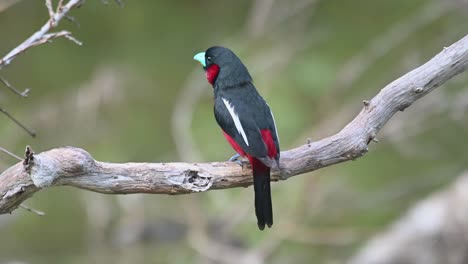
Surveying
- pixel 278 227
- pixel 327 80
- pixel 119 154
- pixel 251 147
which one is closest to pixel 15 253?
pixel 119 154

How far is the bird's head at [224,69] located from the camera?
3.91 m

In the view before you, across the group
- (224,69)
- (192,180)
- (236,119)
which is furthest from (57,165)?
(224,69)

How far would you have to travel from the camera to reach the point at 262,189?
3.32 meters

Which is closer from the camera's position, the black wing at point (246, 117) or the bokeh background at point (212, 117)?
the black wing at point (246, 117)

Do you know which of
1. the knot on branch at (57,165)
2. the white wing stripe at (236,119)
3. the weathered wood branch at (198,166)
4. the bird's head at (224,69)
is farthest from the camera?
the bird's head at (224,69)

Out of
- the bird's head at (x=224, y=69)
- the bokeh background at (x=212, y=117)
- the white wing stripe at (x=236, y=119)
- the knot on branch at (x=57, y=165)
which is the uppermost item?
the bokeh background at (x=212, y=117)

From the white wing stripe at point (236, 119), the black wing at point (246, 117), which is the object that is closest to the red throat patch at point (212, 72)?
the black wing at point (246, 117)

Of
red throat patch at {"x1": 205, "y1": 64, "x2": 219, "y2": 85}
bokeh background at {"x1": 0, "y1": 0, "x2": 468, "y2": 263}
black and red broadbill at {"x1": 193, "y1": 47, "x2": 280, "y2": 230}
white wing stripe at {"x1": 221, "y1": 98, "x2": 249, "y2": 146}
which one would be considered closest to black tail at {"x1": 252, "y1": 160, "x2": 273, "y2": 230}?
black and red broadbill at {"x1": 193, "y1": 47, "x2": 280, "y2": 230}

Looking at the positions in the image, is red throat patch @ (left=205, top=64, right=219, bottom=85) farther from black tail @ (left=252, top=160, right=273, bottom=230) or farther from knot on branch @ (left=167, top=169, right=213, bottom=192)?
knot on branch @ (left=167, top=169, right=213, bottom=192)

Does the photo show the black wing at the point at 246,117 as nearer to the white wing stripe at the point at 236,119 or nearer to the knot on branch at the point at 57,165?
the white wing stripe at the point at 236,119

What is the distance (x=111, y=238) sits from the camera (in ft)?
21.9

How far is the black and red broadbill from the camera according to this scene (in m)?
3.30

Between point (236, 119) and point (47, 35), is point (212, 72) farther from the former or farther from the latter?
point (47, 35)

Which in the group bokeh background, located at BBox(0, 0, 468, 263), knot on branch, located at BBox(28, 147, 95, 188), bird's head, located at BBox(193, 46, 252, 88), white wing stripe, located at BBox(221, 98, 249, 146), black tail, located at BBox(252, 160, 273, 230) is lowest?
knot on branch, located at BBox(28, 147, 95, 188)
